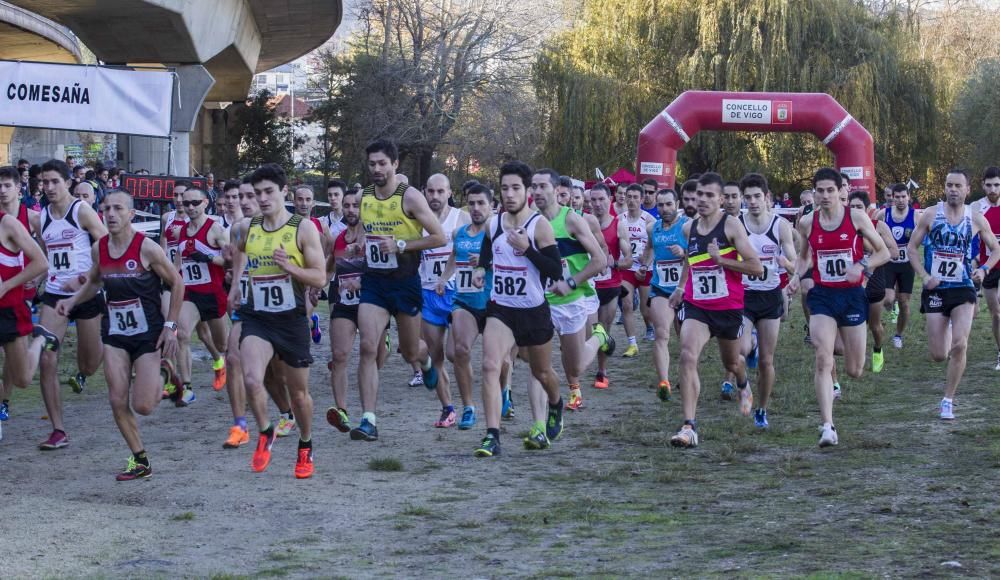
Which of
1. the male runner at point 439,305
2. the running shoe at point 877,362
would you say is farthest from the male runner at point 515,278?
the running shoe at point 877,362

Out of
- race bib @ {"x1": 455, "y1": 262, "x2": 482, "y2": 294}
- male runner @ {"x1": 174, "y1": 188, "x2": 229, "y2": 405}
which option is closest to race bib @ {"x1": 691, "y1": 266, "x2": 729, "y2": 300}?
race bib @ {"x1": 455, "y1": 262, "x2": 482, "y2": 294}

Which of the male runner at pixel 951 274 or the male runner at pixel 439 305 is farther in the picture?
the male runner at pixel 951 274

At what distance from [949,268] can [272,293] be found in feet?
18.7

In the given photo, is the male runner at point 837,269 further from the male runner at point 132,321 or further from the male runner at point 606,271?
the male runner at point 132,321

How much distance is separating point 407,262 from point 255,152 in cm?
3933

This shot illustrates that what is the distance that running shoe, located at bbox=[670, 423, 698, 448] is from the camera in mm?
9203

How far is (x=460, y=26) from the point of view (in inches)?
1847

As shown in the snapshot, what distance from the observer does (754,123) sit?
27.2 m

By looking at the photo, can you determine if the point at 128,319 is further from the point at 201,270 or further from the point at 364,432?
the point at 201,270

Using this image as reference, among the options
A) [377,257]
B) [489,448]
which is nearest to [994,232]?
[489,448]

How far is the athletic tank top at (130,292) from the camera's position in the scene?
807cm

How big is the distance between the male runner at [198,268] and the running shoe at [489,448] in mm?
3325

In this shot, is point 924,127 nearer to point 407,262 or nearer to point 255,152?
point 255,152

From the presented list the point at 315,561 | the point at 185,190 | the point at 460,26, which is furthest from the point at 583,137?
the point at 315,561
